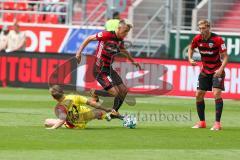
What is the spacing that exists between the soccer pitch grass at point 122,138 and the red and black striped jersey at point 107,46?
1.21 m

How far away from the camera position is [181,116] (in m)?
19.0

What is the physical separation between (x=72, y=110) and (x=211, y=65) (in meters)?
2.92

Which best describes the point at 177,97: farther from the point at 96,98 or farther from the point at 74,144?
the point at 74,144

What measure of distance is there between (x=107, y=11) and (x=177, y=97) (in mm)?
6544

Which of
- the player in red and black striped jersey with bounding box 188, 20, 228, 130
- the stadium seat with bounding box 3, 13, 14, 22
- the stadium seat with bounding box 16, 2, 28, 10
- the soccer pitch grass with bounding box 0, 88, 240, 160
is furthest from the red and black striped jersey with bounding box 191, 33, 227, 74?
the stadium seat with bounding box 3, 13, 14, 22

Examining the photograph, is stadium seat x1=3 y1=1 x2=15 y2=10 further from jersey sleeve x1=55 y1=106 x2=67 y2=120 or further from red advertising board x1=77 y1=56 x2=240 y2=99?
jersey sleeve x1=55 y1=106 x2=67 y2=120

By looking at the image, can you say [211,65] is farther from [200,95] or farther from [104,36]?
[104,36]

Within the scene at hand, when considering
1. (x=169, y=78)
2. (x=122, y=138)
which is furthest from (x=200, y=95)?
(x=169, y=78)

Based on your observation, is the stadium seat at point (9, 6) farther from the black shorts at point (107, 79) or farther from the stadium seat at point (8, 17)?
the black shorts at point (107, 79)

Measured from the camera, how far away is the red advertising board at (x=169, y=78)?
25562 millimetres

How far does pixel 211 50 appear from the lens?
16125 millimetres

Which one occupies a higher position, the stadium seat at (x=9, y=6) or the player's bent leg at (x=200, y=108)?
the stadium seat at (x=9, y=6)

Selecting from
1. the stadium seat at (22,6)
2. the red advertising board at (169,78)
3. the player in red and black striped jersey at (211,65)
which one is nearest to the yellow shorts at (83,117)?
the player in red and black striped jersey at (211,65)

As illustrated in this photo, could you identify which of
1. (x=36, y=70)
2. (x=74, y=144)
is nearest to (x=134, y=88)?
(x=36, y=70)
